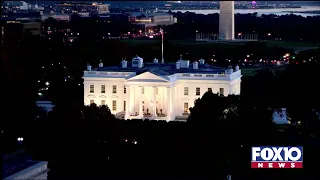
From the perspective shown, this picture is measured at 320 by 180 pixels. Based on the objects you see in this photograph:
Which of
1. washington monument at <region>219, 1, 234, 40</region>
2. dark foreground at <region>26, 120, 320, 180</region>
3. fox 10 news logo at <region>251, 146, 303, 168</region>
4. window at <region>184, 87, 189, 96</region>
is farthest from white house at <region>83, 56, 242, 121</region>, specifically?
washington monument at <region>219, 1, 234, 40</region>

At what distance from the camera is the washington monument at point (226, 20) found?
136500mm

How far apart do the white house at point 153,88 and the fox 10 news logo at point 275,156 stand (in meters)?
22.0

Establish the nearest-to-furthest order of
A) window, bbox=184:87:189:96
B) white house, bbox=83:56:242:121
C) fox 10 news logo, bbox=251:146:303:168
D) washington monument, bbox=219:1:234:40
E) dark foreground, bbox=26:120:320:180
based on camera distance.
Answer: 1. fox 10 news logo, bbox=251:146:303:168
2. dark foreground, bbox=26:120:320:180
3. white house, bbox=83:56:242:121
4. window, bbox=184:87:189:96
5. washington monument, bbox=219:1:234:40

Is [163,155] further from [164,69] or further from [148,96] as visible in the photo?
[164,69]

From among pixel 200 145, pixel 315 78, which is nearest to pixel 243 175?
pixel 200 145

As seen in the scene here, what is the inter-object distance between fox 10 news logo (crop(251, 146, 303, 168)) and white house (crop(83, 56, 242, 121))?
22.0 meters

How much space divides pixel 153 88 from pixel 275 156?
80.7ft

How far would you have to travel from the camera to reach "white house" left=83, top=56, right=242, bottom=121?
55281 millimetres

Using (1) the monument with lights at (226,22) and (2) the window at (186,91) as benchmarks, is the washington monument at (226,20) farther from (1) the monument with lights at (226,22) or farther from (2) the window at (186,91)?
(2) the window at (186,91)

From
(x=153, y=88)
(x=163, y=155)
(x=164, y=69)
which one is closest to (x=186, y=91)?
(x=153, y=88)

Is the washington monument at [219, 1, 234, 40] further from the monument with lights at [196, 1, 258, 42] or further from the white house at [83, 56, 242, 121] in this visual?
the white house at [83, 56, 242, 121]

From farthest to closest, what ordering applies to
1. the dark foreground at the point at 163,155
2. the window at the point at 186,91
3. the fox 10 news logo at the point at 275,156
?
the window at the point at 186,91 → the dark foreground at the point at 163,155 → the fox 10 news logo at the point at 275,156

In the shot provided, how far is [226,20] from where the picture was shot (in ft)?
453

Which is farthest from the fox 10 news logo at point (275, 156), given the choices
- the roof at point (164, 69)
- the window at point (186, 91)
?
the window at point (186, 91)
